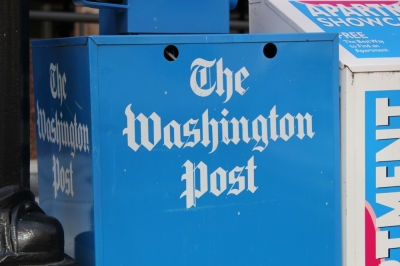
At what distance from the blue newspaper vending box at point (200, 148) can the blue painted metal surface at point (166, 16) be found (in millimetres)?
185


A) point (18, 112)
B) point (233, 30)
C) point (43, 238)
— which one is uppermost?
point (233, 30)

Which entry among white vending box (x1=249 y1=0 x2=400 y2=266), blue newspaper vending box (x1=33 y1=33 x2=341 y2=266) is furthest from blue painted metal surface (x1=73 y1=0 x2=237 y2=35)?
white vending box (x1=249 y1=0 x2=400 y2=266)

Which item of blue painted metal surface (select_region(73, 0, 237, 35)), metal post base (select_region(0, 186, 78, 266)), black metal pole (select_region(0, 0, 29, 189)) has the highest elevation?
blue painted metal surface (select_region(73, 0, 237, 35))

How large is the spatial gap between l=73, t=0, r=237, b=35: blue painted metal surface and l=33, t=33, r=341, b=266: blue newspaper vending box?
0.18 meters

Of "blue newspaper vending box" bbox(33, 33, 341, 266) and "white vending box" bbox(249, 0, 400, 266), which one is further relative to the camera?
"white vending box" bbox(249, 0, 400, 266)

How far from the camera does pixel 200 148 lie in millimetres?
2115

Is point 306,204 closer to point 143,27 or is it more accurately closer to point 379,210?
point 379,210

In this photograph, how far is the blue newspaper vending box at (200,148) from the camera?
2.03m

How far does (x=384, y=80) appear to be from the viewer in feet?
7.63

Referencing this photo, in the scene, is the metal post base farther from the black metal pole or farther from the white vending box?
the white vending box

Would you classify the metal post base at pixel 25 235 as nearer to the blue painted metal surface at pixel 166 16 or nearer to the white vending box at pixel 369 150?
the blue painted metal surface at pixel 166 16

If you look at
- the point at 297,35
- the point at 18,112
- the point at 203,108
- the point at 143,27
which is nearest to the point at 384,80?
the point at 297,35

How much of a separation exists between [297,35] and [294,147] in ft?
1.14

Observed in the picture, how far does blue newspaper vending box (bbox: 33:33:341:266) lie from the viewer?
2.03 m
